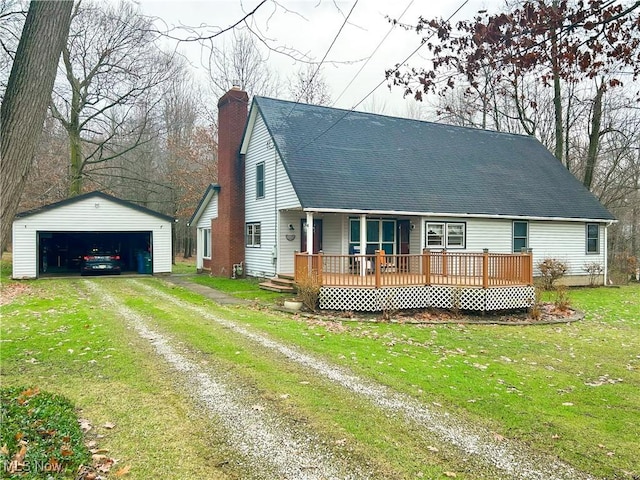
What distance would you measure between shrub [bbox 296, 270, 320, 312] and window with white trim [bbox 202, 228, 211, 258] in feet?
38.9

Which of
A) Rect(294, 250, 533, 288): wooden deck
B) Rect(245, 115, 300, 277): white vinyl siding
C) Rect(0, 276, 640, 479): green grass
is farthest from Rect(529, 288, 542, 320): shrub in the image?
Rect(245, 115, 300, 277): white vinyl siding

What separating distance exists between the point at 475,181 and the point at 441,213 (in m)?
3.99

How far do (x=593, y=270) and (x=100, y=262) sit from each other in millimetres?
23230

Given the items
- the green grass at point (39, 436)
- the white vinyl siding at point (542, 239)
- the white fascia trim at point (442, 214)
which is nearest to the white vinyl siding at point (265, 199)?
the white fascia trim at point (442, 214)

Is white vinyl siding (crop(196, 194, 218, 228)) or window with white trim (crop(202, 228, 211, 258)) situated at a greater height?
white vinyl siding (crop(196, 194, 218, 228))

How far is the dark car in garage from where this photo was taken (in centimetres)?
2094

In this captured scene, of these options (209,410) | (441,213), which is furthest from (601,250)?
(209,410)

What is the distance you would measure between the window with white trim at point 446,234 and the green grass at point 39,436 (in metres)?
14.7

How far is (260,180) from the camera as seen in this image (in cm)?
1902

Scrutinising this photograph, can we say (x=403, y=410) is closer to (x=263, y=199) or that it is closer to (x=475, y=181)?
(x=263, y=199)

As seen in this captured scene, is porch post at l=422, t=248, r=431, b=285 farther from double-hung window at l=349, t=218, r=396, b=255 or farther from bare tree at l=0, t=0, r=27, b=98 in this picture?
bare tree at l=0, t=0, r=27, b=98

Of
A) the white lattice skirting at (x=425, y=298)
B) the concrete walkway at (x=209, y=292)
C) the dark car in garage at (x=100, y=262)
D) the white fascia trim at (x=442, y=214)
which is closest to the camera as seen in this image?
the white lattice skirting at (x=425, y=298)

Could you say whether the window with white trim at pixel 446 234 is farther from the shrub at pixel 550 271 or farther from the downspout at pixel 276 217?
the downspout at pixel 276 217

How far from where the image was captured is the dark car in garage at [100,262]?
20938 mm
